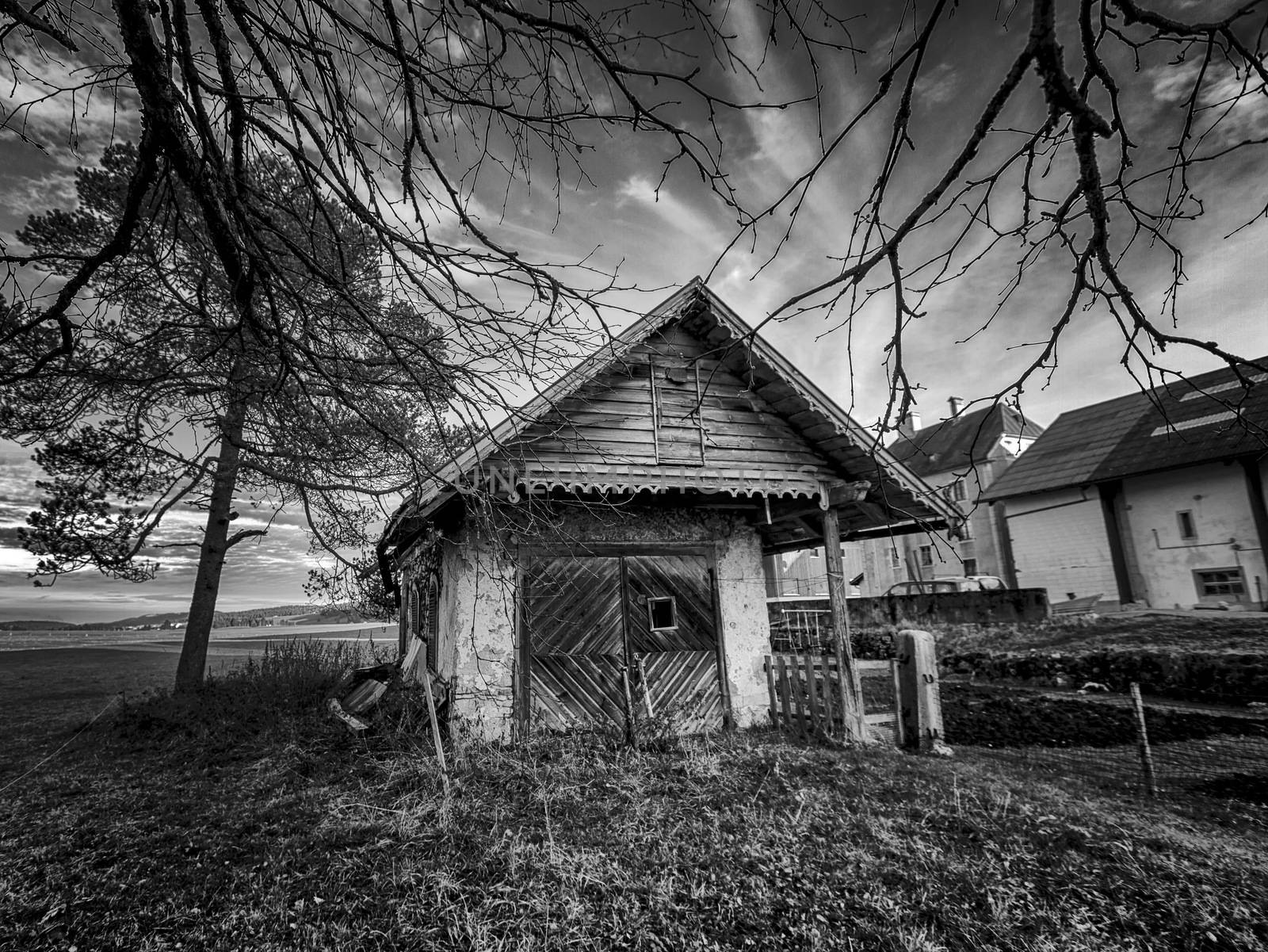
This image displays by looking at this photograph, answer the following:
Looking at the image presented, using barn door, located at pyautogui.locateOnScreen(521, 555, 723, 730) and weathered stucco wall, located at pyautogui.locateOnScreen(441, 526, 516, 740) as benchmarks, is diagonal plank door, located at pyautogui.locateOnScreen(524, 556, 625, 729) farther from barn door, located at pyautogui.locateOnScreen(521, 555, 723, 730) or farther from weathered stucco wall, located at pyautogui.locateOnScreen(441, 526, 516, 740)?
weathered stucco wall, located at pyautogui.locateOnScreen(441, 526, 516, 740)

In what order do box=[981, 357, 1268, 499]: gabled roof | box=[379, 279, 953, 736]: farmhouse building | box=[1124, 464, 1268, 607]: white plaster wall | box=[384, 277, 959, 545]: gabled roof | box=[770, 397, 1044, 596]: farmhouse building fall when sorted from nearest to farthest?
1. box=[384, 277, 959, 545]: gabled roof
2. box=[379, 279, 953, 736]: farmhouse building
3. box=[1124, 464, 1268, 607]: white plaster wall
4. box=[981, 357, 1268, 499]: gabled roof
5. box=[770, 397, 1044, 596]: farmhouse building

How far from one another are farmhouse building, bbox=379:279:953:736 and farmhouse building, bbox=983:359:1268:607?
16.0m

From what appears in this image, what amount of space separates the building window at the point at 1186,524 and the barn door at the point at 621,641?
71.7 ft

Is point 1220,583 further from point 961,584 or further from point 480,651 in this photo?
point 480,651

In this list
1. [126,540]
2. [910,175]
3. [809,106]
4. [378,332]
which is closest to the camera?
[809,106]

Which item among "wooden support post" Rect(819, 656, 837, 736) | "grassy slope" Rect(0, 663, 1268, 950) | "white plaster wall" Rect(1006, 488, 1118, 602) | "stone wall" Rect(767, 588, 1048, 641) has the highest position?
"white plaster wall" Rect(1006, 488, 1118, 602)

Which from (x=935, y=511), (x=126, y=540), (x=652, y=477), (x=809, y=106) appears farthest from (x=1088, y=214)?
(x=126, y=540)

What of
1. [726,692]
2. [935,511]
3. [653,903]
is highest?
[935,511]

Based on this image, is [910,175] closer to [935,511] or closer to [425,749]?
[935,511]

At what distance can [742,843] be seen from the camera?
4.88 metres

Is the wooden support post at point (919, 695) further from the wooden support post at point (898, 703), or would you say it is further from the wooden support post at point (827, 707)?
the wooden support post at point (827, 707)


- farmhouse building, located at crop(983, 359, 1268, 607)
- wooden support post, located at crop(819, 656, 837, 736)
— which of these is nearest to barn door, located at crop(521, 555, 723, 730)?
wooden support post, located at crop(819, 656, 837, 736)

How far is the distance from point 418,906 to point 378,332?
3.55 metres

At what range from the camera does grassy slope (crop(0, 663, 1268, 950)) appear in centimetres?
376
